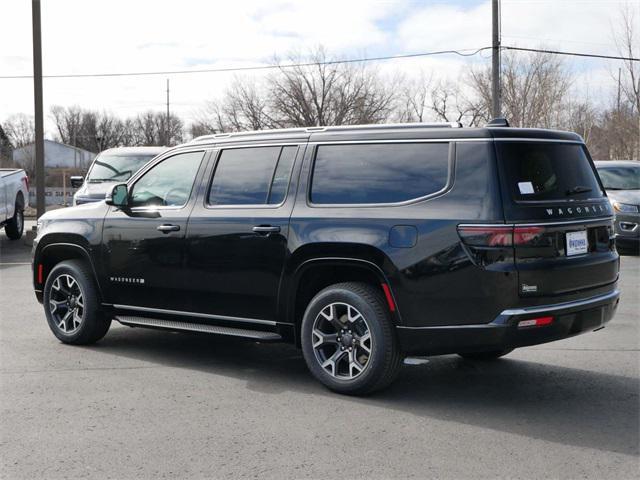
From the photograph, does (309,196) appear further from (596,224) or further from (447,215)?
(596,224)

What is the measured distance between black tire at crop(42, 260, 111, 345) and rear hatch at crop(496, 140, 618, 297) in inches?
151

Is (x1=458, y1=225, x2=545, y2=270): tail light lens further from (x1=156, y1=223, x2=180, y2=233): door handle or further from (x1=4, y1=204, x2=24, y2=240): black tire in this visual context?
(x1=4, y1=204, x2=24, y2=240): black tire

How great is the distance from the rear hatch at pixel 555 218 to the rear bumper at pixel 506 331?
0.12 metres

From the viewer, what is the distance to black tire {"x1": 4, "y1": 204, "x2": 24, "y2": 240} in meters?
17.3

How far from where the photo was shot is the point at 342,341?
548cm

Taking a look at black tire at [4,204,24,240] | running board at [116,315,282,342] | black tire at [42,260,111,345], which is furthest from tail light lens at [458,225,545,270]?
black tire at [4,204,24,240]

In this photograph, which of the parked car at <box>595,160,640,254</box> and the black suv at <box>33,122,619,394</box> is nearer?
the black suv at <box>33,122,619,394</box>

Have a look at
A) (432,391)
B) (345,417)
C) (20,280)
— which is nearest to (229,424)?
(345,417)

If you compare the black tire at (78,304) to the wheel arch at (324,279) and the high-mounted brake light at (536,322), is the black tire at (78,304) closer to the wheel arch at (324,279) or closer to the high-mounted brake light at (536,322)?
the wheel arch at (324,279)

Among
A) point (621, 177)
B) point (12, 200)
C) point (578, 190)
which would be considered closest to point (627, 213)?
point (621, 177)

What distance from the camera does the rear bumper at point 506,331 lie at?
4906mm

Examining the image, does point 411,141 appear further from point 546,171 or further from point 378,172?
point 546,171

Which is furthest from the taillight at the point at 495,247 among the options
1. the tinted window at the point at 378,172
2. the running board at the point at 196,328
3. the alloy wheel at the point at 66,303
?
the alloy wheel at the point at 66,303

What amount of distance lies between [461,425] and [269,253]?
6.12 ft
